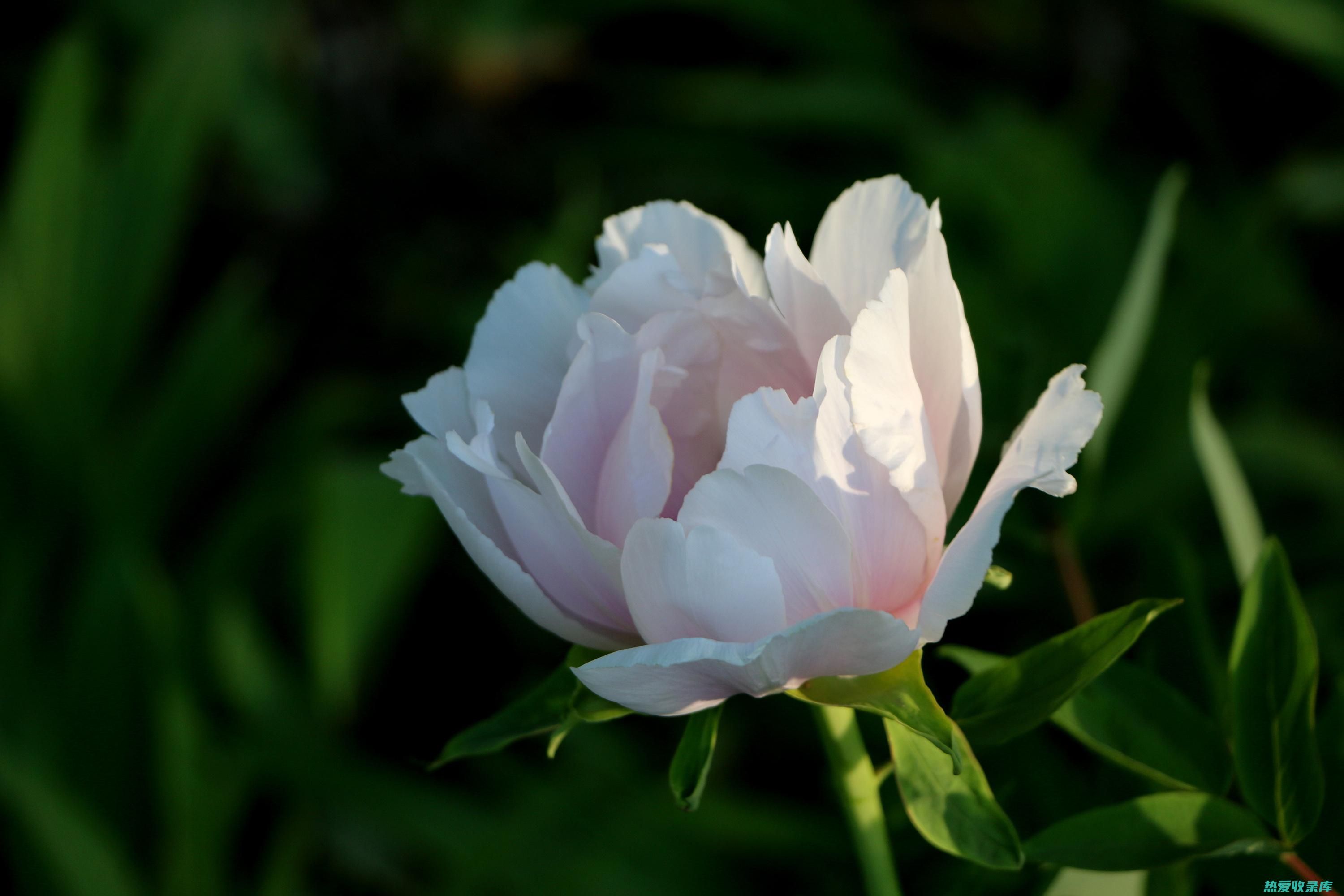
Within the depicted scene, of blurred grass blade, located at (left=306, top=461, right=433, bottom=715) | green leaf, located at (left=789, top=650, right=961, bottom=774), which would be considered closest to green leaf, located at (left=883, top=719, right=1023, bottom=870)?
green leaf, located at (left=789, top=650, right=961, bottom=774)

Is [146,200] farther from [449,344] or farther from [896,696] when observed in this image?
[896,696]

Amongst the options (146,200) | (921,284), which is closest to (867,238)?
(921,284)

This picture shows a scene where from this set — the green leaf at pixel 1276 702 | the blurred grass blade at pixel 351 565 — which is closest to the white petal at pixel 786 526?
the green leaf at pixel 1276 702

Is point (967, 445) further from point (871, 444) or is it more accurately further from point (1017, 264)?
point (1017, 264)

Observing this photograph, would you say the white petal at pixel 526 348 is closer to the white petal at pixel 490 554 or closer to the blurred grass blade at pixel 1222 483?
the white petal at pixel 490 554

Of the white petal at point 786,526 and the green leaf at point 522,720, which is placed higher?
the white petal at point 786,526

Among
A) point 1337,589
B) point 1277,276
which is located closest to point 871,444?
point 1337,589
